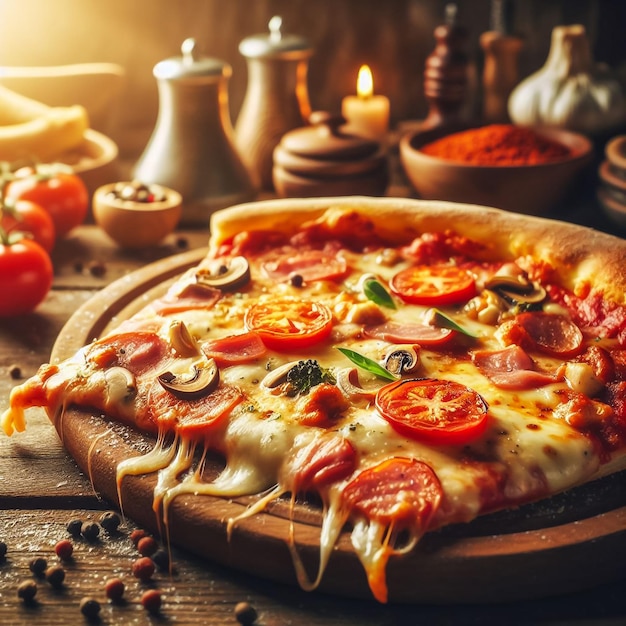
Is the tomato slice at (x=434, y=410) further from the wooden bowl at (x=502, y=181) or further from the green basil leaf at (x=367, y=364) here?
the wooden bowl at (x=502, y=181)

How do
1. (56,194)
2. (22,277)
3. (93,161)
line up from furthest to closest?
(93,161), (56,194), (22,277)

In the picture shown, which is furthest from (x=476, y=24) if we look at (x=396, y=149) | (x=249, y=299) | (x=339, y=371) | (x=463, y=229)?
(x=339, y=371)

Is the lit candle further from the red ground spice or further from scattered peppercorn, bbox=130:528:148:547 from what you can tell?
scattered peppercorn, bbox=130:528:148:547

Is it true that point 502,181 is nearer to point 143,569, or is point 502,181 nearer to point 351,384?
point 351,384

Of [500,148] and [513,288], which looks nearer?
[513,288]

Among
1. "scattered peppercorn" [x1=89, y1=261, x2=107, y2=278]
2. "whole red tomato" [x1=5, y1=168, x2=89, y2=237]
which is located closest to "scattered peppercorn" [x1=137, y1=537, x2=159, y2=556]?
"scattered peppercorn" [x1=89, y1=261, x2=107, y2=278]

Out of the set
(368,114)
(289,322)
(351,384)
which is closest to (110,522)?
(351,384)

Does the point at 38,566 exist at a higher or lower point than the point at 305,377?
lower

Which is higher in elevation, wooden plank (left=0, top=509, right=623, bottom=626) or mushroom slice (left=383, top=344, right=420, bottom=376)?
mushroom slice (left=383, top=344, right=420, bottom=376)
